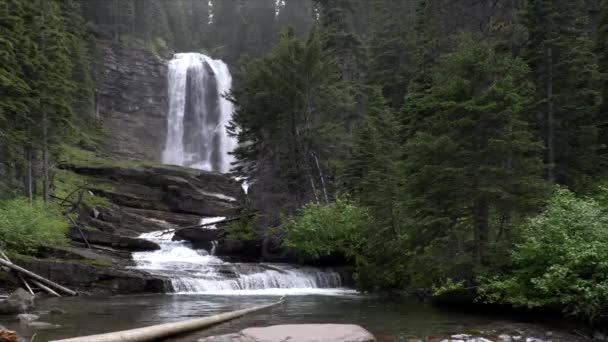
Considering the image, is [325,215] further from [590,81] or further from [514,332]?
[514,332]

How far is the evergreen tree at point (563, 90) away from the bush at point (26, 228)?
19.9 m

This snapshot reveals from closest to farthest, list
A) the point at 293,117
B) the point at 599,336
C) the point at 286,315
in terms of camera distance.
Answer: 1. the point at 599,336
2. the point at 286,315
3. the point at 293,117

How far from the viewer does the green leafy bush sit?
11.4 metres

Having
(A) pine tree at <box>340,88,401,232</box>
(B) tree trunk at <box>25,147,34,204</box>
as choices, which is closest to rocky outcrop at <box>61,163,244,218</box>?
(B) tree trunk at <box>25,147,34,204</box>

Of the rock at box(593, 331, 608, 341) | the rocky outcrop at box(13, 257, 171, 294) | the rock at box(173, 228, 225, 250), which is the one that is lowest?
the rock at box(593, 331, 608, 341)

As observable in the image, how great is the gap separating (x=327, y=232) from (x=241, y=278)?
4.37 m

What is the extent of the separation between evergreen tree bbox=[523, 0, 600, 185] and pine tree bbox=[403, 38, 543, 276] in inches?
298

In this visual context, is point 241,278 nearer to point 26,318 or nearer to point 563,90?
point 26,318

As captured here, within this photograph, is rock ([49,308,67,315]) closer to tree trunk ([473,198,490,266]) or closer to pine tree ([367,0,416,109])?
tree trunk ([473,198,490,266])

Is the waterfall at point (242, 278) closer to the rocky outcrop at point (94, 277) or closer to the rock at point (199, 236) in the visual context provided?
the rocky outcrop at point (94, 277)

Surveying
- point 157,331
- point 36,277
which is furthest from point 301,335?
point 36,277

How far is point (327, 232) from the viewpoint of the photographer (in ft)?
79.4

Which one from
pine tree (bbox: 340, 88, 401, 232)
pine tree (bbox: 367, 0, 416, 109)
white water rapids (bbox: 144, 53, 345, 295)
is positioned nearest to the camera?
pine tree (bbox: 340, 88, 401, 232)

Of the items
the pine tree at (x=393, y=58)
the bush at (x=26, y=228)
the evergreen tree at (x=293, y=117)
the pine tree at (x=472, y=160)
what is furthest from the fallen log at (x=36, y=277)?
the pine tree at (x=393, y=58)
